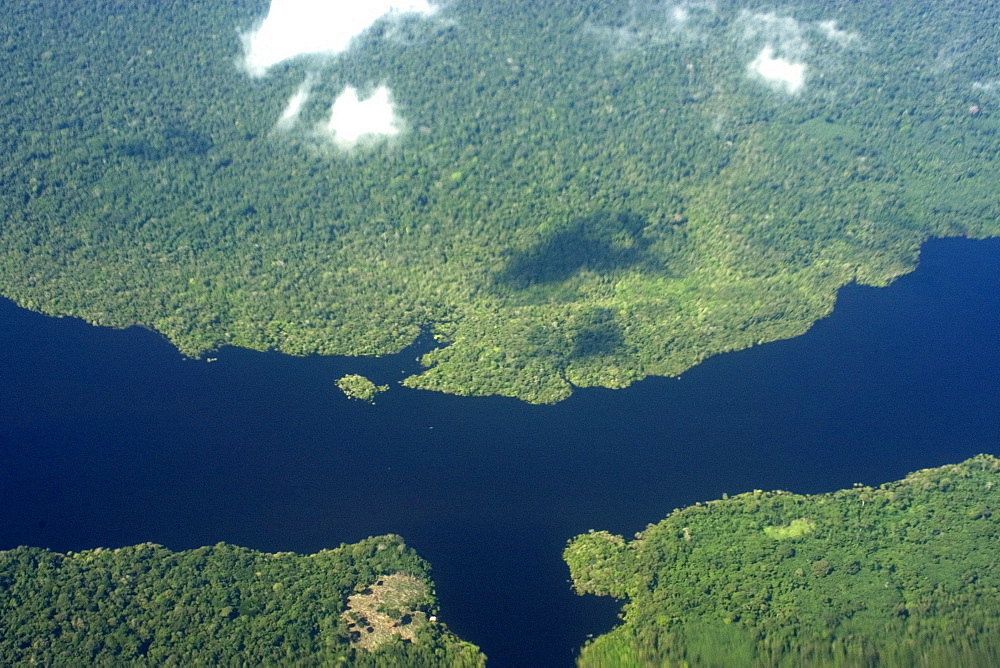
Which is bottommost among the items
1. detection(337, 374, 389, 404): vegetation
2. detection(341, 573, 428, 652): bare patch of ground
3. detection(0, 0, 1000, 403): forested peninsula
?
detection(341, 573, 428, 652): bare patch of ground

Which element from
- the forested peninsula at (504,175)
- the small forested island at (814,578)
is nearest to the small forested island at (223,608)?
the small forested island at (814,578)

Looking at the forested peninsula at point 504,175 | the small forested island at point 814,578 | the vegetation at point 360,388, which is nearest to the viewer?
the small forested island at point 814,578

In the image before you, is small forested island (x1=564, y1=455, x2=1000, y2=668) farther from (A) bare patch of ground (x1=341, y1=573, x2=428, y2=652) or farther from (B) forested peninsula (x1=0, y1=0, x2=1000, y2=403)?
(B) forested peninsula (x1=0, y1=0, x2=1000, y2=403)

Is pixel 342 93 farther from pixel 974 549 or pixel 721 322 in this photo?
pixel 974 549

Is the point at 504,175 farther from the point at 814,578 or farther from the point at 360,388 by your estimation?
the point at 814,578

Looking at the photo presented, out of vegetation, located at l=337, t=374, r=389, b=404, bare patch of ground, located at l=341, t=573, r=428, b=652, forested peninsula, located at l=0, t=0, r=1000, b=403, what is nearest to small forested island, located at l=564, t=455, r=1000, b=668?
bare patch of ground, located at l=341, t=573, r=428, b=652

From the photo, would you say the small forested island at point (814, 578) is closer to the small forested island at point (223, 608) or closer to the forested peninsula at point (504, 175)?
the small forested island at point (223, 608)
